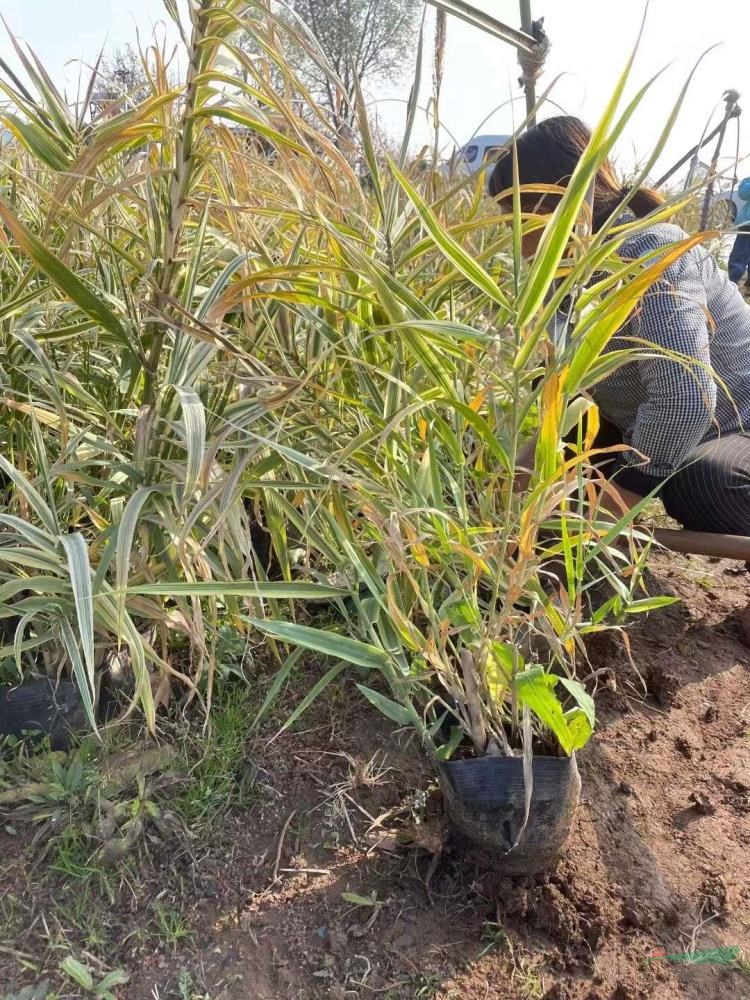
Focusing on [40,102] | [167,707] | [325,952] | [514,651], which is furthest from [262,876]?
[40,102]

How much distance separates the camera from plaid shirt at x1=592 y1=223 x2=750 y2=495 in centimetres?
146

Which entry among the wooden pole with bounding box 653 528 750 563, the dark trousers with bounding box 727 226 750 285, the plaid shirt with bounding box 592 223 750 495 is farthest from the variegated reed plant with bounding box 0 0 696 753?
the dark trousers with bounding box 727 226 750 285

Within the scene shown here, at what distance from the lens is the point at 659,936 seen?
1011mm

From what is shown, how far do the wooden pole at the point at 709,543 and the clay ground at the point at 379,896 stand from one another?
0.52 metres

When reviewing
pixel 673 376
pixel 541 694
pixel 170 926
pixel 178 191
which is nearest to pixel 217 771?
pixel 170 926

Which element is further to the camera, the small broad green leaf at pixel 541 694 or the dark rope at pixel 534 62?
the dark rope at pixel 534 62

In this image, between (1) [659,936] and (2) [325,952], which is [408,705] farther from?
(1) [659,936]

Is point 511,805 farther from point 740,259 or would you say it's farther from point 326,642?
point 740,259

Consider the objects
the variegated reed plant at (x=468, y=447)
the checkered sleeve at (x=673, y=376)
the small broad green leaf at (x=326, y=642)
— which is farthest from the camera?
the checkered sleeve at (x=673, y=376)

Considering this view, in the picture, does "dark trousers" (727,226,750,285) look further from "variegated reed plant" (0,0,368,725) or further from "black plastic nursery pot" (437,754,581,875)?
"black plastic nursery pot" (437,754,581,875)

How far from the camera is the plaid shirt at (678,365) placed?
146 cm

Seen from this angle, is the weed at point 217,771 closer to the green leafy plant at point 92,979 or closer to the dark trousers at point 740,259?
the green leafy plant at point 92,979

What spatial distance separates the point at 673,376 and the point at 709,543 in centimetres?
41

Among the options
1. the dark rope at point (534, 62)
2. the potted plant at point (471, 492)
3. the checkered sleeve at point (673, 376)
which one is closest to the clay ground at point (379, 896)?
the potted plant at point (471, 492)
